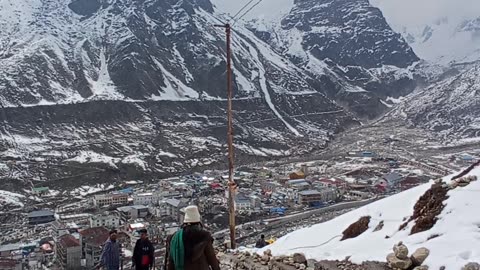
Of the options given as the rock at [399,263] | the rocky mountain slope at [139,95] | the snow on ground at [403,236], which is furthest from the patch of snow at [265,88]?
the rock at [399,263]

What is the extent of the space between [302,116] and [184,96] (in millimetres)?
35771

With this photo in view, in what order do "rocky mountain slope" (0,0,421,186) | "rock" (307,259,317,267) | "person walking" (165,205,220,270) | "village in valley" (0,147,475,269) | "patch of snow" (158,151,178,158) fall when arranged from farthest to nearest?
1. "patch of snow" (158,151,178,158)
2. "rocky mountain slope" (0,0,421,186)
3. "village in valley" (0,147,475,269)
4. "rock" (307,259,317,267)
5. "person walking" (165,205,220,270)

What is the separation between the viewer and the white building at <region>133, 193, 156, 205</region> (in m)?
61.8

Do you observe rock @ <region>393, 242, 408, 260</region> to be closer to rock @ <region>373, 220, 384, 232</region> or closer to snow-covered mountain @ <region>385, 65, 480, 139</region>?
rock @ <region>373, 220, 384, 232</region>

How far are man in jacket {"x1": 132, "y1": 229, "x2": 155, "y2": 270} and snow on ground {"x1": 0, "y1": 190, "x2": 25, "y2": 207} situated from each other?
59.7 meters

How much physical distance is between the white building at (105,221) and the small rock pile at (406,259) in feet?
147

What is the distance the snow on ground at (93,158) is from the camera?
272 ft

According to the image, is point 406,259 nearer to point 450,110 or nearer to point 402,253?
point 402,253

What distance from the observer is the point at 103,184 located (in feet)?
246

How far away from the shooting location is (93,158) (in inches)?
3322

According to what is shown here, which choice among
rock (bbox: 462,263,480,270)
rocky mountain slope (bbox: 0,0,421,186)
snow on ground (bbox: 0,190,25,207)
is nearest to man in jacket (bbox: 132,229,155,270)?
rock (bbox: 462,263,480,270)

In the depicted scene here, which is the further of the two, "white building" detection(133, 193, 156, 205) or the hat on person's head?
"white building" detection(133, 193, 156, 205)

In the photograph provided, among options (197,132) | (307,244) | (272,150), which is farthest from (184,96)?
(307,244)

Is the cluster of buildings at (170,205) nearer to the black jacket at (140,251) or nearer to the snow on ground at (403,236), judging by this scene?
the snow on ground at (403,236)
